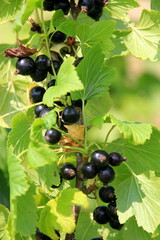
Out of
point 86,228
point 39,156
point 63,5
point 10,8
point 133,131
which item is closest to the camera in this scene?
point 39,156

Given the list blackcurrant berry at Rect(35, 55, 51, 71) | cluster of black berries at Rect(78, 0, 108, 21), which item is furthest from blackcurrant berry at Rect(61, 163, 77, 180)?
cluster of black berries at Rect(78, 0, 108, 21)

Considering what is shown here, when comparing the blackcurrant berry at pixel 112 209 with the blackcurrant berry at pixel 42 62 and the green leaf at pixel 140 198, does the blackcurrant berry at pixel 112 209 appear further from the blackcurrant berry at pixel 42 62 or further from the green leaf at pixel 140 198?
the blackcurrant berry at pixel 42 62

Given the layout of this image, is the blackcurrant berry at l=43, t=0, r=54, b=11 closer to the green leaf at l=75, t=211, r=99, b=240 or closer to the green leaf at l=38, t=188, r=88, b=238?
the green leaf at l=38, t=188, r=88, b=238

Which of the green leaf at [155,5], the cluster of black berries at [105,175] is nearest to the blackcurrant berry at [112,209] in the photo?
the cluster of black berries at [105,175]

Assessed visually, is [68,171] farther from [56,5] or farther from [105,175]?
[56,5]

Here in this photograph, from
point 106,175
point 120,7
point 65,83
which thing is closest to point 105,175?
point 106,175
